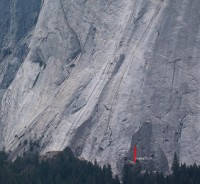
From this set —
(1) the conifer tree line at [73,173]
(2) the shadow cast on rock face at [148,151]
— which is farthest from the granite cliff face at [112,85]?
(1) the conifer tree line at [73,173]

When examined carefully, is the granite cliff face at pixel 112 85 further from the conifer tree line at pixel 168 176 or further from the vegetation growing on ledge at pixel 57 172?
the vegetation growing on ledge at pixel 57 172

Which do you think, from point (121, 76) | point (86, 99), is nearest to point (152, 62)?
point (121, 76)

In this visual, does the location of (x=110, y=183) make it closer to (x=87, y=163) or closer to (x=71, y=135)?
(x=87, y=163)

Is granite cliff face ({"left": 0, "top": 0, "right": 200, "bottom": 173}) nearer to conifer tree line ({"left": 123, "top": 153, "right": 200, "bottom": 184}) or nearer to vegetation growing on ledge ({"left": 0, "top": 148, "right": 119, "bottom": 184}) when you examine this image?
conifer tree line ({"left": 123, "top": 153, "right": 200, "bottom": 184})

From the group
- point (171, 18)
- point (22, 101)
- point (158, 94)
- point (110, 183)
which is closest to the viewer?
point (110, 183)

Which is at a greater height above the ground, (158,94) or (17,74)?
(17,74)

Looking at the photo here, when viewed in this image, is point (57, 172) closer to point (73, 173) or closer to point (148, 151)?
point (73, 173)
